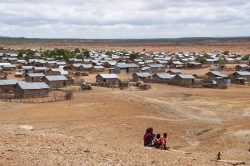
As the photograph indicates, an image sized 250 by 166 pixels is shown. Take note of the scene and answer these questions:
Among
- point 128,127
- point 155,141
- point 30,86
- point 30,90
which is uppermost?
point 155,141

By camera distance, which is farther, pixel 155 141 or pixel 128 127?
pixel 128 127

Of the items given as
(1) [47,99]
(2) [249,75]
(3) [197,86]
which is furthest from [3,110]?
(2) [249,75]

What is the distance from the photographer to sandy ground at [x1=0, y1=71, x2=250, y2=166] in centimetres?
1603

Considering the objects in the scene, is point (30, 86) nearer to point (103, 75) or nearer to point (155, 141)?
point (103, 75)

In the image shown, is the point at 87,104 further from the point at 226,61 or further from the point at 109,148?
the point at 226,61

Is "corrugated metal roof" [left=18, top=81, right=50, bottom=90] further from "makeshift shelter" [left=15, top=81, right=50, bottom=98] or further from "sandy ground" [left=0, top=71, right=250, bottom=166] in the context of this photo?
"sandy ground" [left=0, top=71, right=250, bottom=166]

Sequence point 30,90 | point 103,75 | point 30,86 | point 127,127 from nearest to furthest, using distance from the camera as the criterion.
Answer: point 127,127 < point 30,90 < point 30,86 < point 103,75

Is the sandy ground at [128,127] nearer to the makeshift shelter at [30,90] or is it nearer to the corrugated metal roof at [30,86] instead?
the makeshift shelter at [30,90]

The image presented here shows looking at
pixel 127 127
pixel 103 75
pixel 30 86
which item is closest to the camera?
pixel 127 127

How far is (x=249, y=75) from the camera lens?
3063 inches

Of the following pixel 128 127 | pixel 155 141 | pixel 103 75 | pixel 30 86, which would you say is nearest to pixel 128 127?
pixel 128 127

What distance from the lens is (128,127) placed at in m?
35.8

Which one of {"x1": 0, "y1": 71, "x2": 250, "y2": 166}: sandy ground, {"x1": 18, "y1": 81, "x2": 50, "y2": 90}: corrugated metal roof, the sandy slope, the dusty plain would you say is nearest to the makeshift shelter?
{"x1": 18, "y1": 81, "x2": 50, "y2": 90}: corrugated metal roof

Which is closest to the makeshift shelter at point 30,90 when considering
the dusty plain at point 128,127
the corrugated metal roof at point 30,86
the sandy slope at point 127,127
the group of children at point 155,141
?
the corrugated metal roof at point 30,86
